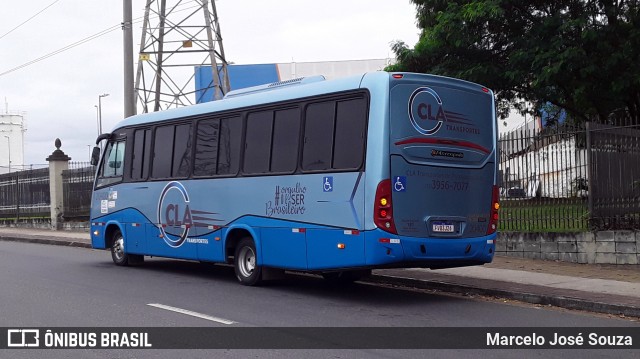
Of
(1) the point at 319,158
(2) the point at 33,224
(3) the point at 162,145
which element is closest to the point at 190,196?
(3) the point at 162,145

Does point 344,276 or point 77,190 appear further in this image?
point 77,190

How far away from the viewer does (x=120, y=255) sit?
17.6 metres

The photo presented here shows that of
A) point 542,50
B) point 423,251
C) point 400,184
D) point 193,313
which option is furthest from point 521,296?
point 542,50

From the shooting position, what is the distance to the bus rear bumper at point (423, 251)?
11.0m

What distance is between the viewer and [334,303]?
38.3ft

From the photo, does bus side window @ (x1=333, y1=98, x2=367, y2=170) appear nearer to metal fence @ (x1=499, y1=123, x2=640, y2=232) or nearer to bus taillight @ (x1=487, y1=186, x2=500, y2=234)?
bus taillight @ (x1=487, y1=186, x2=500, y2=234)

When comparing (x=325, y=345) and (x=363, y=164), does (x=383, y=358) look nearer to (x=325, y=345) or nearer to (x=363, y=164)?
(x=325, y=345)

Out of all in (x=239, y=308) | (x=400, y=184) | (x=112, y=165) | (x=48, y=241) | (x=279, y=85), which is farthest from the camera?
(x=48, y=241)

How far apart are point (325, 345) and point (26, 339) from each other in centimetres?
338

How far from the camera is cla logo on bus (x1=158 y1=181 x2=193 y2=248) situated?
49.5 feet

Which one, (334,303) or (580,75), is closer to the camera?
(334,303)

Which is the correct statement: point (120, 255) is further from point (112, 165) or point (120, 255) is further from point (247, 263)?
point (247, 263)

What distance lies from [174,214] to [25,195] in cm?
2270

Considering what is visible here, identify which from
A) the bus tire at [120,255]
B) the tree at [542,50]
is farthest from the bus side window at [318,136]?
the tree at [542,50]
